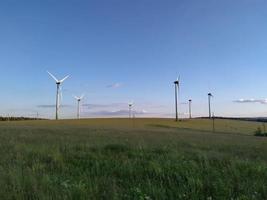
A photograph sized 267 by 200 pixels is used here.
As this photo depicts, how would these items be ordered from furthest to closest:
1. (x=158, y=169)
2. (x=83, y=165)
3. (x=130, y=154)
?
(x=130, y=154) → (x=83, y=165) → (x=158, y=169)

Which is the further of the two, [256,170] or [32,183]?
[256,170]

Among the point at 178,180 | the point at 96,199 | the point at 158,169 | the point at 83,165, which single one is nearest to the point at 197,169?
the point at 158,169

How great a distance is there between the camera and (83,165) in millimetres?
10148

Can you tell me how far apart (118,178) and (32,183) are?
2.01 metres

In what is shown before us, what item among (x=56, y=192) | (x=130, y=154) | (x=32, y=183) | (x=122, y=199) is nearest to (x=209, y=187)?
(x=122, y=199)

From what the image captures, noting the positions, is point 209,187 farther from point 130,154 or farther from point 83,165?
point 130,154

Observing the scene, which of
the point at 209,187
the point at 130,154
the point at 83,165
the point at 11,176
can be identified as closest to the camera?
the point at 209,187

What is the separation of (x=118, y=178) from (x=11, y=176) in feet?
7.49

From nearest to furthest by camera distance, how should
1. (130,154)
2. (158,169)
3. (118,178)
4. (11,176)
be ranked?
(11,176)
(118,178)
(158,169)
(130,154)

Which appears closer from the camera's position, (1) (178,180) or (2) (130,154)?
(1) (178,180)

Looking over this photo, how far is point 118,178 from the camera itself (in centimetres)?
810

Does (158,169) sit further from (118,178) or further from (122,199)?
(122,199)

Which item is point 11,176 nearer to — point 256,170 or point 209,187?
point 209,187

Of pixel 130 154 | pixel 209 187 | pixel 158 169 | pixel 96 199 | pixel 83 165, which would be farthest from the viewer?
pixel 130 154
